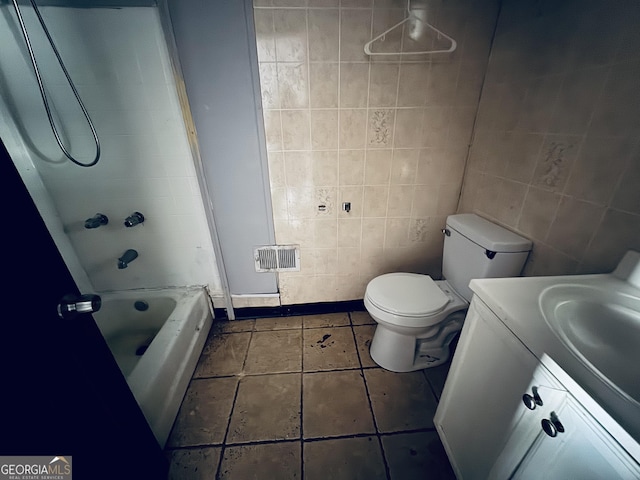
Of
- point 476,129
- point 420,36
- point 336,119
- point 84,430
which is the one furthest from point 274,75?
point 84,430

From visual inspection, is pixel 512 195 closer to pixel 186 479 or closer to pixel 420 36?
pixel 420 36

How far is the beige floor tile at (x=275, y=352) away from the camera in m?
1.35

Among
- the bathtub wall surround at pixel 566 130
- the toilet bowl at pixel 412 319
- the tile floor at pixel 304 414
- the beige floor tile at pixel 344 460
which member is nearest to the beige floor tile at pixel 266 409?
the tile floor at pixel 304 414

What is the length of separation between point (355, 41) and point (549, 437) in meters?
1.52

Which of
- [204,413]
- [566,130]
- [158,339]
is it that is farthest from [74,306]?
[566,130]

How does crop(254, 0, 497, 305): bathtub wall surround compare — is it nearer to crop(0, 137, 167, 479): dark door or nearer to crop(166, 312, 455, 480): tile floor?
crop(166, 312, 455, 480): tile floor

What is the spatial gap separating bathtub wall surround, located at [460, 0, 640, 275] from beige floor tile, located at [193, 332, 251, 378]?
153 centimetres

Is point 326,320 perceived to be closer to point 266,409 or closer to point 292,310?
point 292,310

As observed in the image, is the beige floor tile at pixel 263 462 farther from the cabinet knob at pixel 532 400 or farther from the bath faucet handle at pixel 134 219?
the bath faucet handle at pixel 134 219

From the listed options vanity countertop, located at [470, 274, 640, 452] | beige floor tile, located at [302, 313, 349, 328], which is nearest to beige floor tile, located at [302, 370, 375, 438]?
beige floor tile, located at [302, 313, 349, 328]

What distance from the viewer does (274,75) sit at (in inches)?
46.0

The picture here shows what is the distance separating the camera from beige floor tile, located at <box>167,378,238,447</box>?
3.47 feet

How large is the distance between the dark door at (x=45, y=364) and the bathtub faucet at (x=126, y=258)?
0.77 m

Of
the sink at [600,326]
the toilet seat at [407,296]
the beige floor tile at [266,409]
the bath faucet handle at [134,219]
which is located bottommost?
the beige floor tile at [266,409]
